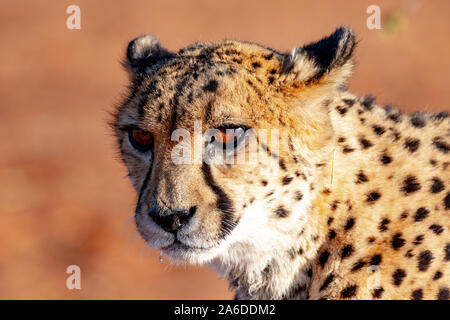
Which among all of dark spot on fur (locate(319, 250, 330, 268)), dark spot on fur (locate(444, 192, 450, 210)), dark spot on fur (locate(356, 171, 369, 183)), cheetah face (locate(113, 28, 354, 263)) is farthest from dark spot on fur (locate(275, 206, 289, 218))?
dark spot on fur (locate(444, 192, 450, 210))

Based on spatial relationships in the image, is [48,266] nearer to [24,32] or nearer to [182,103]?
[182,103]

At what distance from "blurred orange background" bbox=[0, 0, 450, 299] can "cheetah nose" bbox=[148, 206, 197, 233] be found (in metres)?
1.82

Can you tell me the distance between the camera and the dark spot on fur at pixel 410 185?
10.5 ft

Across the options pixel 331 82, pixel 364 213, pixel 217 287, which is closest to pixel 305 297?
pixel 364 213

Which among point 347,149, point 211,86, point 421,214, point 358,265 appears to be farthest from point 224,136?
point 421,214

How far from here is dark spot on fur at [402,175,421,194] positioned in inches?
126

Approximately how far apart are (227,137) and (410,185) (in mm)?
837

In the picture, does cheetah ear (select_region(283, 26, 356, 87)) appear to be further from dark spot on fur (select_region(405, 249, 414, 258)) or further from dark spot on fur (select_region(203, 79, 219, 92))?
dark spot on fur (select_region(405, 249, 414, 258))

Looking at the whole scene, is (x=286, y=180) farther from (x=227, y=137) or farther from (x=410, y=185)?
(x=410, y=185)

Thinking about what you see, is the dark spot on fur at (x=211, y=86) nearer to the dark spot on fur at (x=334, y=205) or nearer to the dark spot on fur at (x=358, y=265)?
the dark spot on fur at (x=334, y=205)

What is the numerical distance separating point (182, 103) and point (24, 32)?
15451mm

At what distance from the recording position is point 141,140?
3.41 metres

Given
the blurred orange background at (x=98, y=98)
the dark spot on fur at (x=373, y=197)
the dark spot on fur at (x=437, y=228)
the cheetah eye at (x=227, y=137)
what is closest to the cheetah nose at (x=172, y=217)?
the cheetah eye at (x=227, y=137)

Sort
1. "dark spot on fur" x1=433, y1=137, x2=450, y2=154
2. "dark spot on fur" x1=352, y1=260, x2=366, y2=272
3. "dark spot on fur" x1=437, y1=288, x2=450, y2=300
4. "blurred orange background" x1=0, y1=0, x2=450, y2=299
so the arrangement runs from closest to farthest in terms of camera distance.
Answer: "dark spot on fur" x1=437, y1=288, x2=450, y2=300, "dark spot on fur" x1=352, y1=260, x2=366, y2=272, "dark spot on fur" x1=433, y1=137, x2=450, y2=154, "blurred orange background" x1=0, y1=0, x2=450, y2=299
